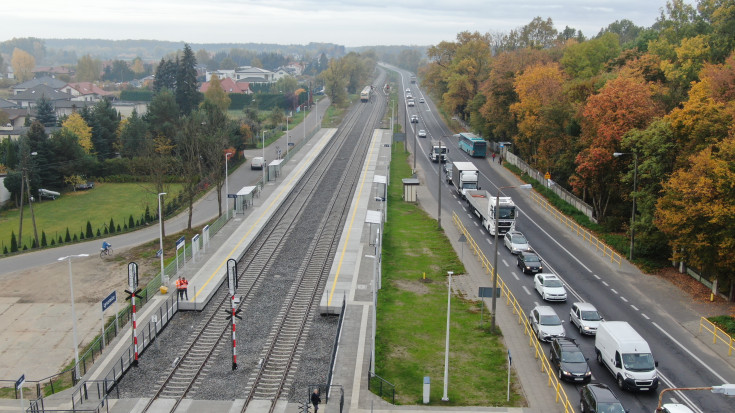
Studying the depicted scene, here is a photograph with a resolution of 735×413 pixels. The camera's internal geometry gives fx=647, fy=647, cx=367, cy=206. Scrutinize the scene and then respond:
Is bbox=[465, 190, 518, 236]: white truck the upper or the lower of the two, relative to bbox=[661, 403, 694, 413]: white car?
upper

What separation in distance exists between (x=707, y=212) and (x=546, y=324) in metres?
11.0

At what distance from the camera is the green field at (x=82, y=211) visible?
5827 cm

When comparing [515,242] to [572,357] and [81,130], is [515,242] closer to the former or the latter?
[572,357]

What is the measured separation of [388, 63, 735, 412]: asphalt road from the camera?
89.4ft

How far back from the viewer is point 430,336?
3231 cm

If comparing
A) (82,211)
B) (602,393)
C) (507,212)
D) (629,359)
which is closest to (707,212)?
(629,359)

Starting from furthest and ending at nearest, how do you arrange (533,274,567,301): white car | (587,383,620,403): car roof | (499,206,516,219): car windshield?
(499,206,516,219): car windshield → (533,274,567,301): white car → (587,383,620,403): car roof

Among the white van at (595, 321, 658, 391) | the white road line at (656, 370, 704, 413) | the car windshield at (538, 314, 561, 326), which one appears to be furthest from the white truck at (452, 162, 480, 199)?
the white road line at (656, 370, 704, 413)

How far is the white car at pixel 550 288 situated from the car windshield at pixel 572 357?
878 centimetres

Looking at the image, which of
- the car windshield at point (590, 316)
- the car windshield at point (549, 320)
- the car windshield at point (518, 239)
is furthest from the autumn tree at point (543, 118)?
the car windshield at point (549, 320)

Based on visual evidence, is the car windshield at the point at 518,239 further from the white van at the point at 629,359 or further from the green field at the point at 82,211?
the green field at the point at 82,211

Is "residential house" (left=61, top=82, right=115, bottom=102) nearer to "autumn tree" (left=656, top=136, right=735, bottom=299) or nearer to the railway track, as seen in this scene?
the railway track

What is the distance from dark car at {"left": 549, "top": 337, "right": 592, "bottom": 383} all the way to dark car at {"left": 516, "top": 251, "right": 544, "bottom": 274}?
12475mm

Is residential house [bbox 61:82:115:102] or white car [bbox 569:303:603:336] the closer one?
white car [bbox 569:303:603:336]
